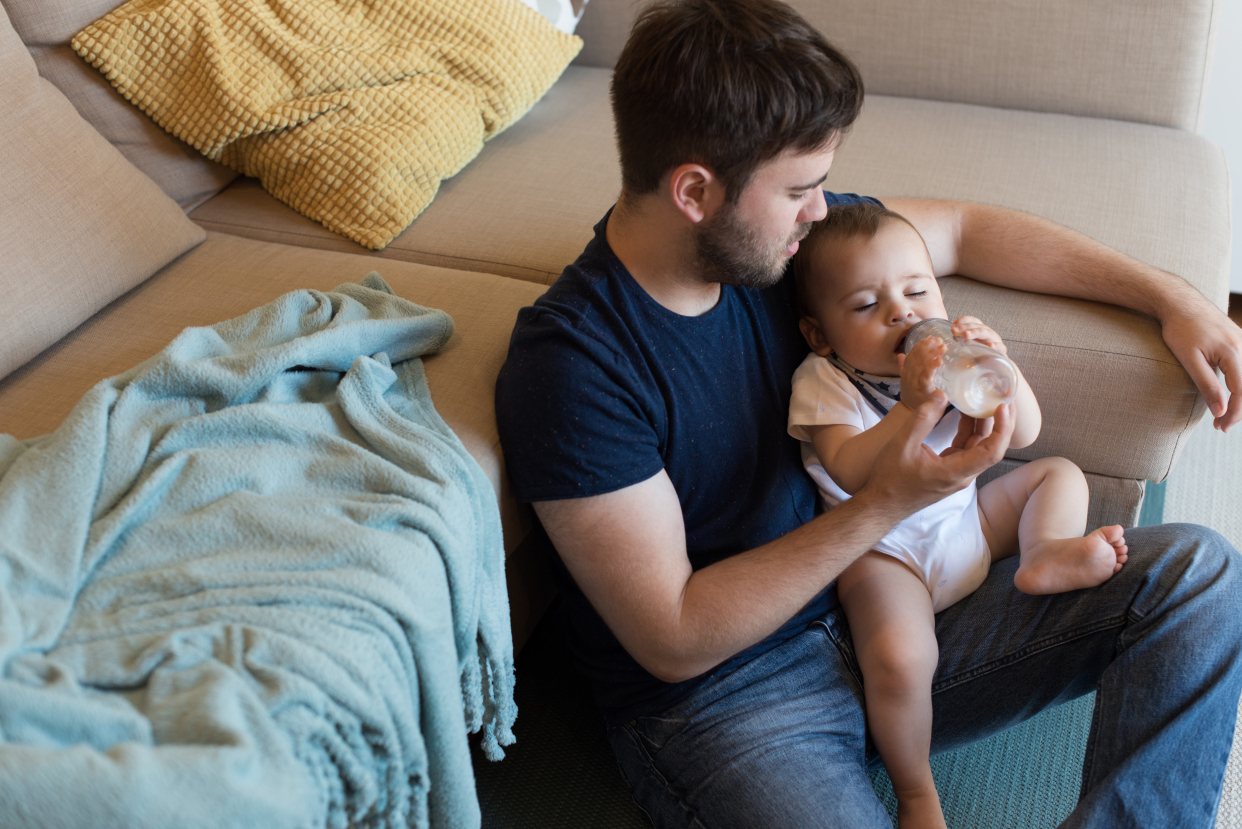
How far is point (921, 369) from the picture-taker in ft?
3.33

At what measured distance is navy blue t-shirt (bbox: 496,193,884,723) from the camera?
101 cm

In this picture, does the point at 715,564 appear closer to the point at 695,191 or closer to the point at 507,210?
the point at 695,191

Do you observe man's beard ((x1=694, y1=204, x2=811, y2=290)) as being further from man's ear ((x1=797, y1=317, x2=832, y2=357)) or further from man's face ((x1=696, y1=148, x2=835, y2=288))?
man's ear ((x1=797, y1=317, x2=832, y2=357))

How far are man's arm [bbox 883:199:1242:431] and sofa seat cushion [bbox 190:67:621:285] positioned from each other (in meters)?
0.57

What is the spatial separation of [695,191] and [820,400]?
306 millimetres

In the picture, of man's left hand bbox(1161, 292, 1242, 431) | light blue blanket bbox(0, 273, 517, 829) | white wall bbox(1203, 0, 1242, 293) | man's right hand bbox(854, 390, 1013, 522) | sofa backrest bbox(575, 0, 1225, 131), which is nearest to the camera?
light blue blanket bbox(0, 273, 517, 829)

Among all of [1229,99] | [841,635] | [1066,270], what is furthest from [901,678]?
[1229,99]

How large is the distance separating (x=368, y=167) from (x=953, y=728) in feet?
4.20

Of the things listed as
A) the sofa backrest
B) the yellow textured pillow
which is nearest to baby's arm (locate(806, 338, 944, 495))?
the yellow textured pillow

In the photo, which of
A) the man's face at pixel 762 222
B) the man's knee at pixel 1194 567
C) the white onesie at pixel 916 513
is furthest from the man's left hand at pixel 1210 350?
the man's face at pixel 762 222

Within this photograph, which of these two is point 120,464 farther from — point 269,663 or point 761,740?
point 761,740

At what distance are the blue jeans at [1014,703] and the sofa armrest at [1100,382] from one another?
8.5 inches

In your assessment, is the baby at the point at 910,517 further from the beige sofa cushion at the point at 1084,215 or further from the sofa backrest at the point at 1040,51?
the sofa backrest at the point at 1040,51

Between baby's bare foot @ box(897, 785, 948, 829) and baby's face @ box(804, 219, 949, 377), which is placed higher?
baby's face @ box(804, 219, 949, 377)
